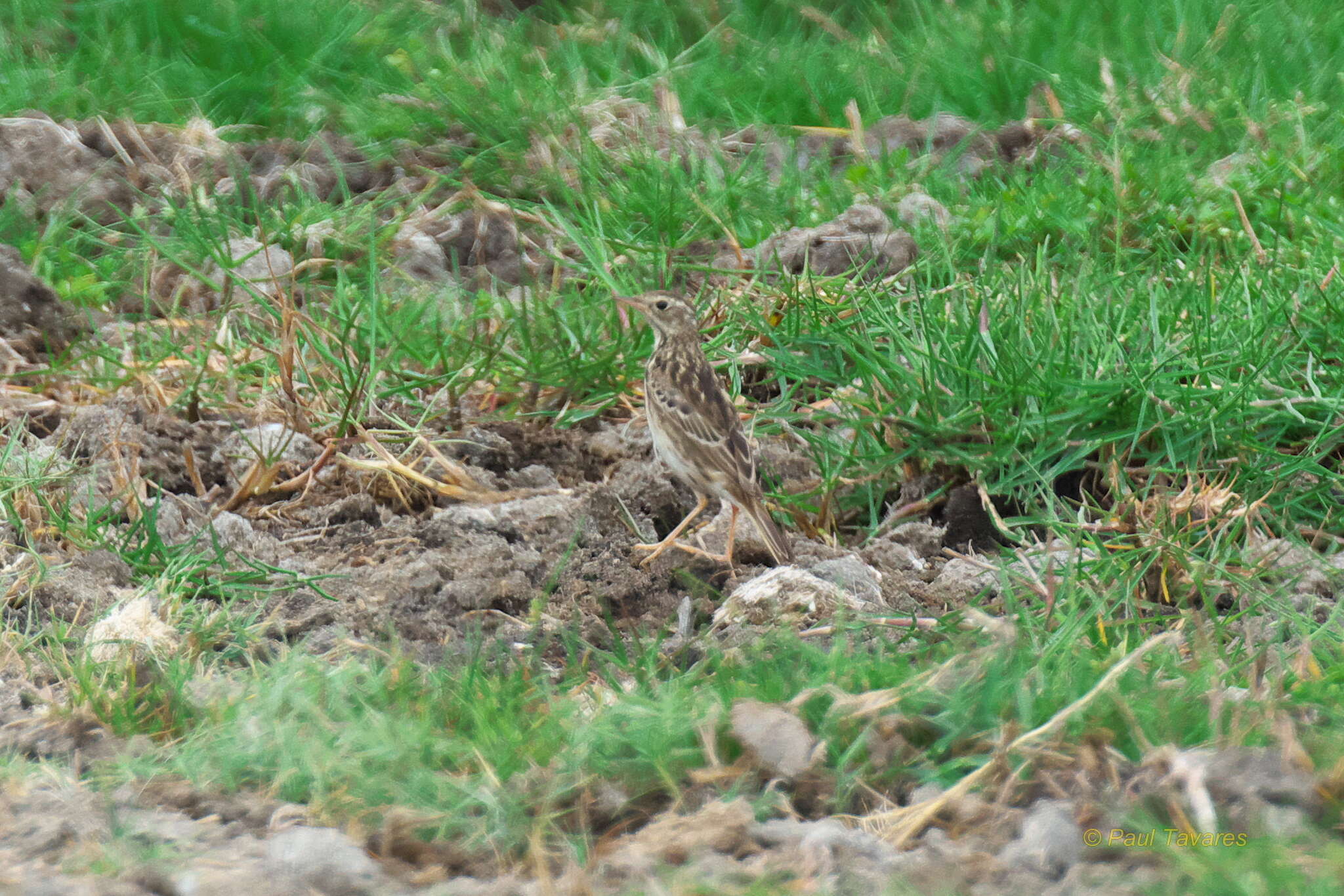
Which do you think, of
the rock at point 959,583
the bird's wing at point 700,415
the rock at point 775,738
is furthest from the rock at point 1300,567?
the rock at point 775,738

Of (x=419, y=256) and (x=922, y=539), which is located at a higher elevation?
(x=419, y=256)

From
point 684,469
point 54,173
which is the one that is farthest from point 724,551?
point 54,173

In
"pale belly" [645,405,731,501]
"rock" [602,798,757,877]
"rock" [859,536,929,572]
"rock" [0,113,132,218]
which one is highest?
"rock" [0,113,132,218]

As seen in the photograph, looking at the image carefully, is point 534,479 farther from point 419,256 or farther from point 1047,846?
point 1047,846

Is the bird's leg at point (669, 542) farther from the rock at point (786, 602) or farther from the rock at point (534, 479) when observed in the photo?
the rock at point (534, 479)

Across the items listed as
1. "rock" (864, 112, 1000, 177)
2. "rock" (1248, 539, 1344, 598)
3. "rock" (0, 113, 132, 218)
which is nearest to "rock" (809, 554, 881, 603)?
"rock" (1248, 539, 1344, 598)

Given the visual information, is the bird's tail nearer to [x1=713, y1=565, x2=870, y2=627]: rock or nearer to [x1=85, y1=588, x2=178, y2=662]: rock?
[x1=713, y1=565, x2=870, y2=627]: rock

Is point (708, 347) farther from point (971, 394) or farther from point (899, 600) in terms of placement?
point (899, 600)

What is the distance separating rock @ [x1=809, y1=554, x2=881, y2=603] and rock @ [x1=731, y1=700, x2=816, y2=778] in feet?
3.93

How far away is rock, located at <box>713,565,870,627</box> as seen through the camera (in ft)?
12.5

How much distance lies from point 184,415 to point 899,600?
2588mm

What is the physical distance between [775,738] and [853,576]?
53.7 inches

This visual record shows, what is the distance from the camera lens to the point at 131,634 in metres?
3.54

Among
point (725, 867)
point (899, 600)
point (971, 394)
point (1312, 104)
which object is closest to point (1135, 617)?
point (899, 600)
